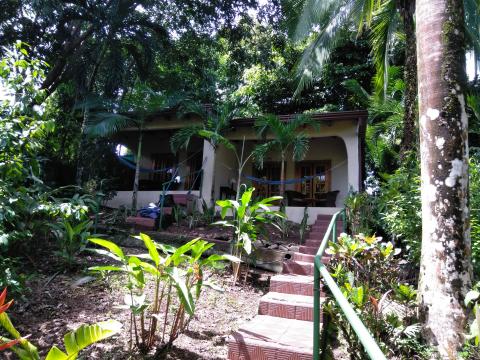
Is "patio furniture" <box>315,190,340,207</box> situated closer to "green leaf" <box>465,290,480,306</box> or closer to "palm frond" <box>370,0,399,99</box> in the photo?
"palm frond" <box>370,0,399,99</box>

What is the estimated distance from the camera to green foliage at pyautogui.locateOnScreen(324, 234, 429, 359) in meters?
2.92

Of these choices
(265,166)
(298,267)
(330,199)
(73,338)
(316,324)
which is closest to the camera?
(73,338)

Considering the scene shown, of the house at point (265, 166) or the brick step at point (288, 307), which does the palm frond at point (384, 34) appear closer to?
the house at point (265, 166)

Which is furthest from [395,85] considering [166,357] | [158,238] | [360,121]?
[166,357]

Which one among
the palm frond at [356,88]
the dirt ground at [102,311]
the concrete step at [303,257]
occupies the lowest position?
the dirt ground at [102,311]

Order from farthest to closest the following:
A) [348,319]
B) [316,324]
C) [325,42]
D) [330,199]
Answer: [330,199], [325,42], [316,324], [348,319]

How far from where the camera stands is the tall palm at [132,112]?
9.36 meters

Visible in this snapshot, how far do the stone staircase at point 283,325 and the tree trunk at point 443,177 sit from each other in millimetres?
1025

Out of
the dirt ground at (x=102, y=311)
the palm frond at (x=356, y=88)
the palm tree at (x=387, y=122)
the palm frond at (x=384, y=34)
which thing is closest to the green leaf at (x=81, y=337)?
the dirt ground at (x=102, y=311)

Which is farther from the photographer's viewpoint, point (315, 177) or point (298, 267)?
point (315, 177)

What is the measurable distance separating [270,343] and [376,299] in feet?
2.98

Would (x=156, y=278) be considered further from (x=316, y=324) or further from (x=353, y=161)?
(x=353, y=161)

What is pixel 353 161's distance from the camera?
31.4ft

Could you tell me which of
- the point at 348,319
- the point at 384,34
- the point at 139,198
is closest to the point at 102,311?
the point at 348,319
